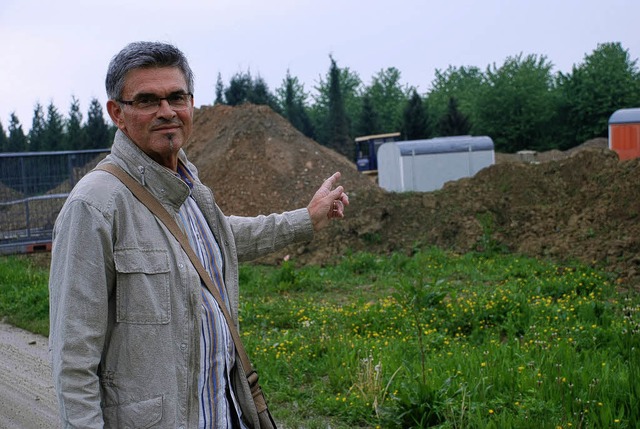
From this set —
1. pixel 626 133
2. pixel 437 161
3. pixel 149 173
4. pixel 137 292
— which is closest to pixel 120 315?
pixel 137 292

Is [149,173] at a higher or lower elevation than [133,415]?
higher

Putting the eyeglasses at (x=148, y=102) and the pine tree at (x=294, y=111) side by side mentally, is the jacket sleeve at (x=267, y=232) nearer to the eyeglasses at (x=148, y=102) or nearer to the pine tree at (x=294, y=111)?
the eyeglasses at (x=148, y=102)

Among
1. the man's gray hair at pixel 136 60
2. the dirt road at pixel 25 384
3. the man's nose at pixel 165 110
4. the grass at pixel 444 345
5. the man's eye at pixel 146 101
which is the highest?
the man's gray hair at pixel 136 60

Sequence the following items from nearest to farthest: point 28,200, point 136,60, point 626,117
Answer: point 136,60 < point 28,200 < point 626,117

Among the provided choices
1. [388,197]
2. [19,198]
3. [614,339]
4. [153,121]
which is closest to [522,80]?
[388,197]

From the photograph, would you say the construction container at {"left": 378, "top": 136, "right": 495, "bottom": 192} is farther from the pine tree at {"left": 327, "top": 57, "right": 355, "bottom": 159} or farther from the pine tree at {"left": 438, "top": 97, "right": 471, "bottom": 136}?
the pine tree at {"left": 438, "top": 97, "right": 471, "bottom": 136}

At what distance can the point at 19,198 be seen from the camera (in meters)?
13.2

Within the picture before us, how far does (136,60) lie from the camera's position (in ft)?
8.37

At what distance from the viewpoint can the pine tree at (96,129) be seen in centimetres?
3850

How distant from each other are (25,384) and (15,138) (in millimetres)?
36461

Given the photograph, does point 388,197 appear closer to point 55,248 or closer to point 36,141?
point 55,248

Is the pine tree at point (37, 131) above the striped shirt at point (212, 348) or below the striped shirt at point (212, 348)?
above

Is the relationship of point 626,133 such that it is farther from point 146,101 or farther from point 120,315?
point 120,315

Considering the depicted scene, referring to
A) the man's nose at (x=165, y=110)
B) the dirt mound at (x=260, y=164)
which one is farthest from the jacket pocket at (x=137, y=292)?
the dirt mound at (x=260, y=164)
